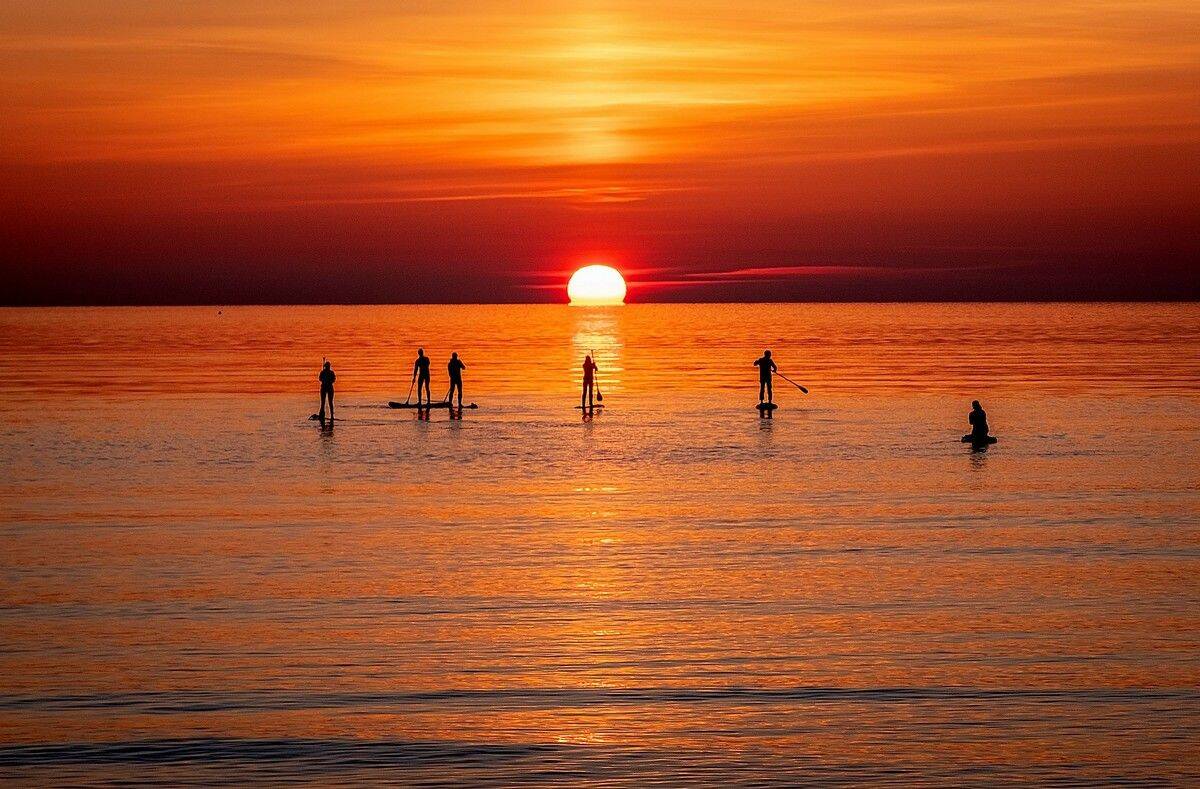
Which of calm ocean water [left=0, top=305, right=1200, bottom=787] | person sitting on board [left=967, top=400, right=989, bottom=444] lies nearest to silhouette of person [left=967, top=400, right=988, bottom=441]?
person sitting on board [left=967, top=400, right=989, bottom=444]

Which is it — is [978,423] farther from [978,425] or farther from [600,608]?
[600,608]

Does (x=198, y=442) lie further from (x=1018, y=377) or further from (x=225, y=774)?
(x=1018, y=377)

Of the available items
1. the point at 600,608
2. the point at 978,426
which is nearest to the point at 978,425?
the point at 978,426

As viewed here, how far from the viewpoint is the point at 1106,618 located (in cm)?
1614

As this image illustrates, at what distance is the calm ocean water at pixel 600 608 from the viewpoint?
38.2ft

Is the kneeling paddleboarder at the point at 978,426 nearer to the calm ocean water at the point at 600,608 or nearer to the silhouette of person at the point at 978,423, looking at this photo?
the silhouette of person at the point at 978,423

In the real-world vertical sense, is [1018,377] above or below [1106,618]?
above

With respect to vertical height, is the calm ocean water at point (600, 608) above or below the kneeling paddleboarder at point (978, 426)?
below

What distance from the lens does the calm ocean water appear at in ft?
38.2

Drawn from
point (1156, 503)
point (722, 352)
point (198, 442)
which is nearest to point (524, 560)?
point (1156, 503)

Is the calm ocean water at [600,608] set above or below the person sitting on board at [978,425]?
below

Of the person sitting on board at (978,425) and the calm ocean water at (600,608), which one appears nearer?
the calm ocean water at (600,608)

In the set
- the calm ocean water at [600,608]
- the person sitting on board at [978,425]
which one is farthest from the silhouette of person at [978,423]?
the calm ocean water at [600,608]

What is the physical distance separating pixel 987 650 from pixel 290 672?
6.88m
